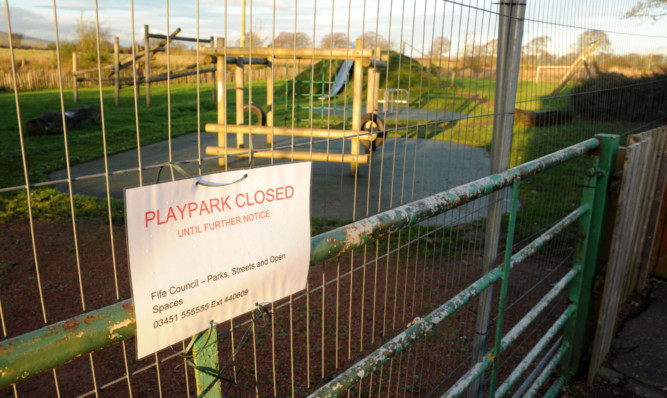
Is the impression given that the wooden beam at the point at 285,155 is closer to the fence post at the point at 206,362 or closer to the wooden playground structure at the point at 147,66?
the wooden playground structure at the point at 147,66

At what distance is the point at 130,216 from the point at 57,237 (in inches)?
203

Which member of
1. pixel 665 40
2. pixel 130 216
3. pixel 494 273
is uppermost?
pixel 665 40

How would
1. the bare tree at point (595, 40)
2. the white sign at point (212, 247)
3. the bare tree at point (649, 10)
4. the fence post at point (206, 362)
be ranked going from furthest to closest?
1. the bare tree at point (649, 10)
2. the bare tree at point (595, 40)
3. the fence post at point (206, 362)
4. the white sign at point (212, 247)

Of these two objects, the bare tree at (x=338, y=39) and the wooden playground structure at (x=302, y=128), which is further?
the wooden playground structure at (x=302, y=128)

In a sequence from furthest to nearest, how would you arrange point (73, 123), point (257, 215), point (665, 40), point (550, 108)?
Result: 1. point (73, 123)
2. point (665, 40)
3. point (550, 108)
4. point (257, 215)

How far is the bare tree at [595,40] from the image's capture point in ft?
15.6

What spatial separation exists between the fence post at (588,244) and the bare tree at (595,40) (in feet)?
5.36

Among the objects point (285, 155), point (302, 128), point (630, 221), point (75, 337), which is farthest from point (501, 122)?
point (302, 128)

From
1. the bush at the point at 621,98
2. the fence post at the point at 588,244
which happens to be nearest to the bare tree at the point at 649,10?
the bush at the point at 621,98

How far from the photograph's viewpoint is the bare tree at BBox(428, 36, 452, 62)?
2.35 m

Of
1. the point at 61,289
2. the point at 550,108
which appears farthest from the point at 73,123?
the point at 550,108

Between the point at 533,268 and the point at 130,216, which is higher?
the point at 130,216

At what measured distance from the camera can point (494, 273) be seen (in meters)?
2.53

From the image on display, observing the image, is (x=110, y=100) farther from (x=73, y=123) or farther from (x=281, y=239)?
(x=281, y=239)
